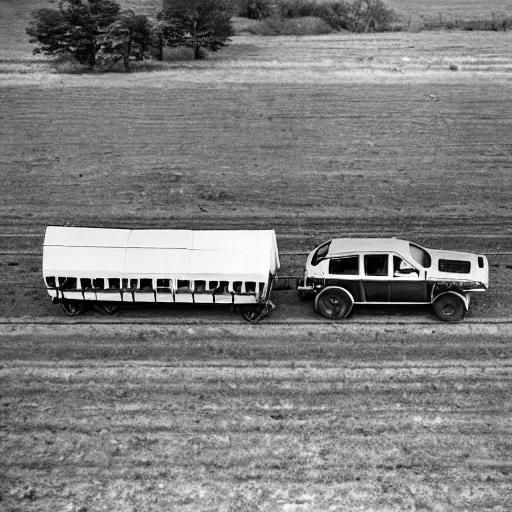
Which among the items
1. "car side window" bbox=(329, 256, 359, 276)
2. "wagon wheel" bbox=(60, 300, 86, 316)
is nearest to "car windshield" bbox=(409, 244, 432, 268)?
"car side window" bbox=(329, 256, 359, 276)

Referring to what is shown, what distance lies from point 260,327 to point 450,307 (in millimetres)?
4146

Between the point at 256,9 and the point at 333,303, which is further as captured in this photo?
the point at 256,9

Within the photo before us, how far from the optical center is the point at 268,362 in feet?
46.3

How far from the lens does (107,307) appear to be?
15781 mm

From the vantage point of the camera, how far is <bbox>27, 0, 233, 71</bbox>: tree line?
3234cm

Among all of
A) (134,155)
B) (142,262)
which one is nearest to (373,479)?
(142,262)

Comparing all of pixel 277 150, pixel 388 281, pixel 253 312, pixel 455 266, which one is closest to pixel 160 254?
pixel 253 312

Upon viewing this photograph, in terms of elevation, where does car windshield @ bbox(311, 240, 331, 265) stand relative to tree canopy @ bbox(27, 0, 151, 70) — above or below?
below

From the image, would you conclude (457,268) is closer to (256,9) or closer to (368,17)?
(368,17)

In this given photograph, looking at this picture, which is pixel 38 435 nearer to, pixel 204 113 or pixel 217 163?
pixel 217 163

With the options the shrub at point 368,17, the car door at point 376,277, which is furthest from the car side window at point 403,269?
the shrub at point 368,17

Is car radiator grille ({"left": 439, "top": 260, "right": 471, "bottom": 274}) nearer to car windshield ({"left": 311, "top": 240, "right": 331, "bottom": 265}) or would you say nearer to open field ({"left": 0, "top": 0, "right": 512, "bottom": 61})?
car windshield ({"left": 311, "top": 240, "right": 331, "bottom": 265})

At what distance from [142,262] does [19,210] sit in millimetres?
8137

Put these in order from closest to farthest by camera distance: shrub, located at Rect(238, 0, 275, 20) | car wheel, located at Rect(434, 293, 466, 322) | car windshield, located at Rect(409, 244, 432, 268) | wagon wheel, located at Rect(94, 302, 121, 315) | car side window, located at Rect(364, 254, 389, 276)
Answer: car wheel, located at Rect(434, 293, 466, 322)
car side window, located at Rect(364, 254, 389, 276)
car windshield, located at Rect(409, 244, 432, 268)
wagon wheel, located at Rect(94, 302, 121, 315)
shrub, located at Rect(238, 0, 275, 20)
